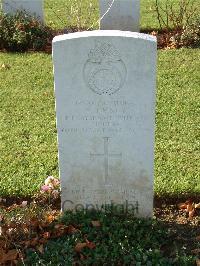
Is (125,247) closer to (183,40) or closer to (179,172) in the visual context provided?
(179,172)

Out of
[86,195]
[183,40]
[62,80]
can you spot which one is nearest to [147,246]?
[86,195]

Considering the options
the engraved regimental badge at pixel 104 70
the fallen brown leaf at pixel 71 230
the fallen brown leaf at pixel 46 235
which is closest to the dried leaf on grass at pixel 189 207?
the fallen brown leaf at pixel 71 230

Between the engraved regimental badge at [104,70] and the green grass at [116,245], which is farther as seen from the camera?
the green grass at [116,245]

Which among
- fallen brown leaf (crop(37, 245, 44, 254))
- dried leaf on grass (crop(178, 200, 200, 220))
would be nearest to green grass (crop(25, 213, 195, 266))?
fallen brown leaf (crop(37, 245, 44, 254))

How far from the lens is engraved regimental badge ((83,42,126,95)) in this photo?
3.79m

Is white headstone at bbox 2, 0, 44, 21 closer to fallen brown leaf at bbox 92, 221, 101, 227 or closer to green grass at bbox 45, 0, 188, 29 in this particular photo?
green grass at bbox 45, 0, 188, 29

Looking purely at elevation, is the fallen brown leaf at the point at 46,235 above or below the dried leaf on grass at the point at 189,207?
below

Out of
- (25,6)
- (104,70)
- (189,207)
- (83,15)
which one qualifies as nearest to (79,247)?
(189,207)

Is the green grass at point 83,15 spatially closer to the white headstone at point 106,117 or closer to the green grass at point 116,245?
the white headstone at point 106,117

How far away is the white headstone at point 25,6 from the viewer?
31.9ft

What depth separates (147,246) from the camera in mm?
4102

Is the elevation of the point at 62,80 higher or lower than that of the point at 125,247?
higher

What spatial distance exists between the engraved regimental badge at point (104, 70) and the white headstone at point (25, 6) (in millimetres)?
6231

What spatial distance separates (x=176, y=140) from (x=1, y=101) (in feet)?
8.70
